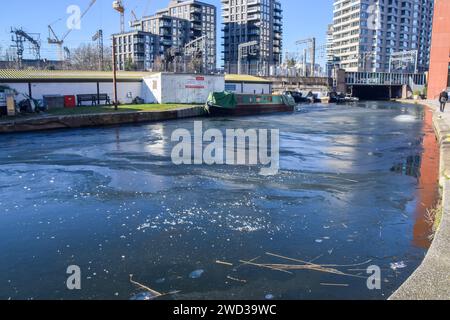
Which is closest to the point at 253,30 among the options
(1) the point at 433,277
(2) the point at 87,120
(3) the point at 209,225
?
(2) the point at 87,120

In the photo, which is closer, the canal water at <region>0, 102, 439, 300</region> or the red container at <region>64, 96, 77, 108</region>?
the canal water at <region>0, 102, 439, 300</region>

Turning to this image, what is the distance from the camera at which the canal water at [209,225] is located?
20.6 feet

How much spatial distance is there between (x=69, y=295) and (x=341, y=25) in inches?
6022

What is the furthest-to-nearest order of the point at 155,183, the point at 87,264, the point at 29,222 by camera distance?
the point at 155,183 < the point at 29,222 < the point at 87,264

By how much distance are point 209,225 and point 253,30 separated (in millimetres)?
141270

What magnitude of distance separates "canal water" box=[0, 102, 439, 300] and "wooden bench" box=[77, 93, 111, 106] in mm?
22606

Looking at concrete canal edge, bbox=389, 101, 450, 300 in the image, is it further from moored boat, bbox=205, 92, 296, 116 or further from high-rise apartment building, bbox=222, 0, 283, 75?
high-rise apartment building, bbox=222, 0, 283, 75

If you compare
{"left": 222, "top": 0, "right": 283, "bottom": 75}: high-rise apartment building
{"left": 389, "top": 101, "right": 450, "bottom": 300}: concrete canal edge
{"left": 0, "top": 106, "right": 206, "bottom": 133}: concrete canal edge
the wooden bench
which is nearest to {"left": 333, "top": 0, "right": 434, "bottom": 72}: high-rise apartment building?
{"left": 222, "top": 0, "right": 283, "bottom": 75}: high-rise apartment building

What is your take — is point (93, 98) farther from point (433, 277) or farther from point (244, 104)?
point (433, 277)

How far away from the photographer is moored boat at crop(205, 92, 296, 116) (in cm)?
4172

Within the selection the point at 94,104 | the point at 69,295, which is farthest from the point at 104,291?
the point at 94,104

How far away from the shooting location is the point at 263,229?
8.44 metres

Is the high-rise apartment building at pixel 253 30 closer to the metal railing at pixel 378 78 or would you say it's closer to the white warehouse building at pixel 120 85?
the metal railing at pixel 378 78

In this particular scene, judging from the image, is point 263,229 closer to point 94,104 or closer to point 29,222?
point 29,222
